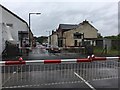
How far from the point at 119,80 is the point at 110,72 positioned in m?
1.50

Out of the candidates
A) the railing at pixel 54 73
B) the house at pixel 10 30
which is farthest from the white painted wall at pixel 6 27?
the railing at pixel 54 73

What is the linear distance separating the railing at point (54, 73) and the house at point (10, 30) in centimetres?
1767

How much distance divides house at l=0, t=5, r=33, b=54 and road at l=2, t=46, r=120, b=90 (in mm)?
17701

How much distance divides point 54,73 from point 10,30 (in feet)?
81.5

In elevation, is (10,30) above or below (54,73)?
above

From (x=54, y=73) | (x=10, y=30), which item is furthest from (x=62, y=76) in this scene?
(x=10, y=30)

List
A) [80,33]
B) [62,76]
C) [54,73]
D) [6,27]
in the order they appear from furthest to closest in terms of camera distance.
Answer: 1. [80,33]
2. [6,27]
3. [54,73]
4. [62,76]

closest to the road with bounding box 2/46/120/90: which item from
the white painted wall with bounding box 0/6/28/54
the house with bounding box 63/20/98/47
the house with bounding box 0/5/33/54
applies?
the house with bounding box 0/5/33/54

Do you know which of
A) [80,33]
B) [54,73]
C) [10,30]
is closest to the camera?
[54,73]

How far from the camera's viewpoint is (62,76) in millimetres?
11164

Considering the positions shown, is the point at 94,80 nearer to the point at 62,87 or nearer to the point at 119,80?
the point at 119,80

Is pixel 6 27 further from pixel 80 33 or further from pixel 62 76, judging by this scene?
pixel 80 33

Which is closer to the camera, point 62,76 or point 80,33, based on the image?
point 62,76

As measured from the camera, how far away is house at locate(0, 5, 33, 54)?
29.6 metres
